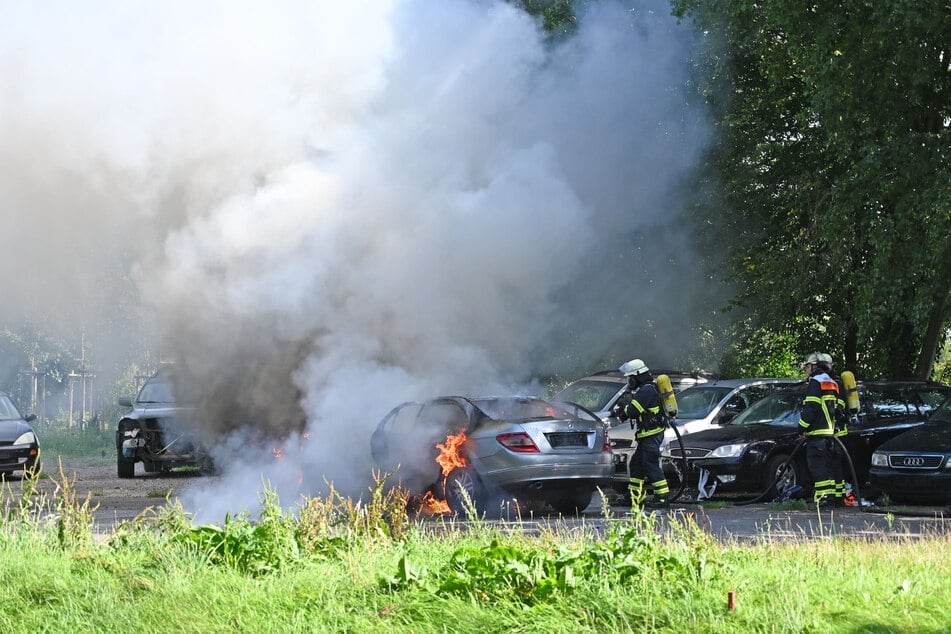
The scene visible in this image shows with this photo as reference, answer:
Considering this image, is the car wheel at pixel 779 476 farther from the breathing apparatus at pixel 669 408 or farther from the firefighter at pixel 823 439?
the breathing apparatus at pixel 669 408

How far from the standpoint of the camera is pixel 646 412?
13.8 m

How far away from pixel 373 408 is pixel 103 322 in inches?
324

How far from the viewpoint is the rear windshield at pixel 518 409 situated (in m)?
13.0

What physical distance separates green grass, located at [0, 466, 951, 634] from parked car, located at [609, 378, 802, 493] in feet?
25.6

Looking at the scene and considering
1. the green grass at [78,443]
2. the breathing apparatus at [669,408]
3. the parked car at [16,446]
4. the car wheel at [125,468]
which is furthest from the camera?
the green grass at [78,443]

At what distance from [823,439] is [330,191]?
6672mm

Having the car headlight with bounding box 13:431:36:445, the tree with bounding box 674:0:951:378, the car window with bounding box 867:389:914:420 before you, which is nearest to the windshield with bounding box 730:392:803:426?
the car window with bounding box 867:389:914:420

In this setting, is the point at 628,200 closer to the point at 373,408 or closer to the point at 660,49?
the point at 660,49

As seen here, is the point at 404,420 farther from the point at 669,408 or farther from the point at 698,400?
the point at 698,400

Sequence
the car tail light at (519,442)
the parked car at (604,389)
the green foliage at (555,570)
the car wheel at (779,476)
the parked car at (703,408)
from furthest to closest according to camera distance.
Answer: the parked car at (604,389) < the parked car at (703,408) < the car wheel at (779,476) < the car tail light at (519,442) < the green foliage at (555,570)

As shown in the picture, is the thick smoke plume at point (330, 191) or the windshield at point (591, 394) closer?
the thick smoke plume at point (330, 191)

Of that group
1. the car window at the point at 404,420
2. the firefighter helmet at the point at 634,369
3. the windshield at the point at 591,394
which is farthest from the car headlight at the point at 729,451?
the car window at the point at 404,420

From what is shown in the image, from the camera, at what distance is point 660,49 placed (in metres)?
16.7

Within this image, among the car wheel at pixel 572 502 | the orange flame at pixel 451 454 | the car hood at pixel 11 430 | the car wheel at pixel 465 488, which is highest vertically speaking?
the car hood at pixel 11 430
